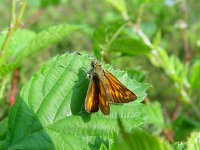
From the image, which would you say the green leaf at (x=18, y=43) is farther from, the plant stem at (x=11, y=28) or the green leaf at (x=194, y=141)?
the green leaf at (x=194, y=141)

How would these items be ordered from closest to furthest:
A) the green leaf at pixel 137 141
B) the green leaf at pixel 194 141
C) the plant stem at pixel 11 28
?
the green leaf at pixel 137 141 < the green leaf at pixel 194 141 < the plant stem at pixel 11 28

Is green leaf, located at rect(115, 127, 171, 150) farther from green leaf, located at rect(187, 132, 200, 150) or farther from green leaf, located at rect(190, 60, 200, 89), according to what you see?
green leaf, located at rect(190, 60, 200, 89)

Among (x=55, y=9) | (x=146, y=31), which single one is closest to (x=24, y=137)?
(x=146, y=31)

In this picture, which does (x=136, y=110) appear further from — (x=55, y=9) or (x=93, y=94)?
(x=55, y=9)

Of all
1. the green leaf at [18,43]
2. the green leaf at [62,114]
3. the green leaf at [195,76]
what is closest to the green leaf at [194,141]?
the green leaf at [62,114]

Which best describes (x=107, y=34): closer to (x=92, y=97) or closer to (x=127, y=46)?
(x=127, y=46)

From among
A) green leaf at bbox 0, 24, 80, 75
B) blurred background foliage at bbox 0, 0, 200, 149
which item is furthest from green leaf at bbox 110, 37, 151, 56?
green leaf at bbox 0, 24, 80, 75
